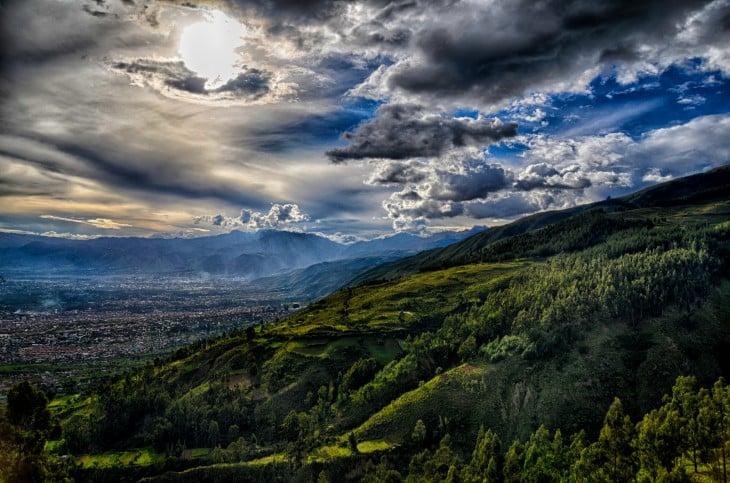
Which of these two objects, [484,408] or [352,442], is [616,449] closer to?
[484,408]

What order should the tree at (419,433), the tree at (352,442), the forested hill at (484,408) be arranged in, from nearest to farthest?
the forested hill at (484,408) < the tree at (419,433) < the tree at (352,442)

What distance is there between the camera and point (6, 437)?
247 ft

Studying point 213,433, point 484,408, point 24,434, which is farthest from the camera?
point 213,433

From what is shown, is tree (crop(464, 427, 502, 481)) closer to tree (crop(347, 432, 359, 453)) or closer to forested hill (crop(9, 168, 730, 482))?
forested hill (crop(9, 168, 730, 482))

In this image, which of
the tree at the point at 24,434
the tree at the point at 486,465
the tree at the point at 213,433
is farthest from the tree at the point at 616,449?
the tree at the point at 213,433

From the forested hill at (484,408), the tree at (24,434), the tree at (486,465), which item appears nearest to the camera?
the tree at (24,434)

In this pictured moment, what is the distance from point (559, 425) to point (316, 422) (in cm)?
8608

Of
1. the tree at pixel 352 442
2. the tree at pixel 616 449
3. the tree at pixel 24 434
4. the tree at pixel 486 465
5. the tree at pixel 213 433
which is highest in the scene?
the tree at pixel 24 434

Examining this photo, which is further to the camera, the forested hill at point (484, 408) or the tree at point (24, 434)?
the forested hill at point (484, 408)

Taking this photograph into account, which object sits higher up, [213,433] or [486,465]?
[486,465]

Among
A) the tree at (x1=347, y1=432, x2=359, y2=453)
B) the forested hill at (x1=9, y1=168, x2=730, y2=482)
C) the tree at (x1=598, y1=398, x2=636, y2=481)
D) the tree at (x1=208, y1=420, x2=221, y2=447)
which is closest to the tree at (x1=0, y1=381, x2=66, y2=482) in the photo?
the forested hill at (x1=9, y1=168, x2=730, y2=482)

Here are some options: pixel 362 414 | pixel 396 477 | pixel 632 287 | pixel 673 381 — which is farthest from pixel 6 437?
pixel 632 287

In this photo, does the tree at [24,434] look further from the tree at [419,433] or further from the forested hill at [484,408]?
the tree at [419,433]

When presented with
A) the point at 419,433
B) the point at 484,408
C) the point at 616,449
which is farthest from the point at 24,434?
the point at 484,408
